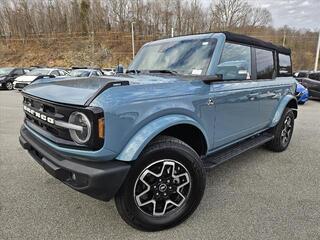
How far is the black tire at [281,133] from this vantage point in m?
4.54

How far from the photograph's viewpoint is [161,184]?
2.46 metres

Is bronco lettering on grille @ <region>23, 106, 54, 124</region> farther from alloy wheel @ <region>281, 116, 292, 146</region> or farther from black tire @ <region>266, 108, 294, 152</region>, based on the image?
alloy wheel @ <region>281, 116, 292, 146</region>

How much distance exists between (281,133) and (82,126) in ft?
12.8

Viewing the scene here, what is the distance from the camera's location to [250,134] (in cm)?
384

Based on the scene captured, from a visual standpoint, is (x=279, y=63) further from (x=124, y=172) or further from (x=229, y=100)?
(x=124, y=172)

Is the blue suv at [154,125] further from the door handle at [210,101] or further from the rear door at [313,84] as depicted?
the rear door at [313,84]

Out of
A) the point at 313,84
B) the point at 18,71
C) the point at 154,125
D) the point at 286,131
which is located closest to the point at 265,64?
the point at 286,131

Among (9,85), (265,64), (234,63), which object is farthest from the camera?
(9,85)

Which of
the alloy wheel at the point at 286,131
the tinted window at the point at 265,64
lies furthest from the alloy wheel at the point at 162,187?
the alloy wheel at the point at 286,131

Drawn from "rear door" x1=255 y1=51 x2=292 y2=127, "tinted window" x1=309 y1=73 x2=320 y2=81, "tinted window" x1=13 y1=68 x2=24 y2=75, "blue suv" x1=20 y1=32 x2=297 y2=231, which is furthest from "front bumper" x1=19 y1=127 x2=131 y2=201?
"tinted window" x1=13 y1=68 x2=24 y2=75

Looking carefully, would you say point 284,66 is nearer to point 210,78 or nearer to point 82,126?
point 210,78

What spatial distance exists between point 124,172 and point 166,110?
70 centimetres

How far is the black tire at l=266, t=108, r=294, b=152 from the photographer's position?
14.9ft

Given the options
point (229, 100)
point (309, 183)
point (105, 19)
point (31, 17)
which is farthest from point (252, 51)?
point (31, 17)
